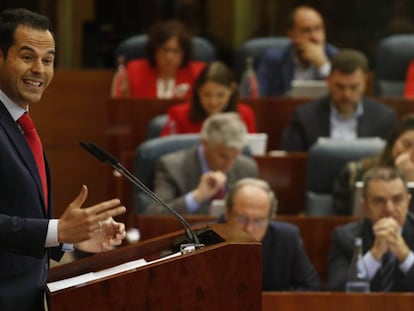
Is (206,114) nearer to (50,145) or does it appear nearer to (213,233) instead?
(50,145)

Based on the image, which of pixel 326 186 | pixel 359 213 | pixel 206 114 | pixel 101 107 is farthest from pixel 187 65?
pixel 359 213

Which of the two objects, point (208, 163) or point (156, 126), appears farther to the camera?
point (156, 126)

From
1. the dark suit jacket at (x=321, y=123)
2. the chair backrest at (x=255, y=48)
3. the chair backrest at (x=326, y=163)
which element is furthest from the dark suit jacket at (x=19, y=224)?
the chair backrest at (x=255, y=48)

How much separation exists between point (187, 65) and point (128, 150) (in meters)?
0.69

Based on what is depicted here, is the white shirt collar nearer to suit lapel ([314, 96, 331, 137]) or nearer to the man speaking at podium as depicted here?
the man speaking at podium

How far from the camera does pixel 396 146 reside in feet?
15.1

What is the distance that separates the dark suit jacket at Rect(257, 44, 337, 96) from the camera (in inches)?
244

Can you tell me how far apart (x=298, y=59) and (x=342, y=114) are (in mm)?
820

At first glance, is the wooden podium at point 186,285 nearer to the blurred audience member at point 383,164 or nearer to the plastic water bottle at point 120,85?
the blurred audience member at point 383,164

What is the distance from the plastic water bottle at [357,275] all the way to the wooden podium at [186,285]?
5.34ft

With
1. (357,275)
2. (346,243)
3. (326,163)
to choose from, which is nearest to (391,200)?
(346,243)

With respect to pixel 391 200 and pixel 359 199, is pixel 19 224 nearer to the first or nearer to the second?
pixel 391 200

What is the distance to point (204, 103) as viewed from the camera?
521 centimetres

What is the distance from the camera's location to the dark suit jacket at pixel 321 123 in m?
5.39
